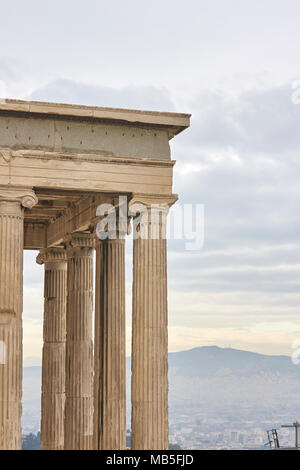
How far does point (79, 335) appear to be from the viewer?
214ft

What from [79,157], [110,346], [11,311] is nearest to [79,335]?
[110,346]

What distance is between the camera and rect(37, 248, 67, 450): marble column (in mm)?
72000

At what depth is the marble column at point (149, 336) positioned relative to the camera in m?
51.3

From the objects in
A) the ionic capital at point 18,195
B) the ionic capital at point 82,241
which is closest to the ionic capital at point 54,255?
the ionic capital at point 82,241

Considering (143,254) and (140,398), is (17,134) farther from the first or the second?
(140,398)

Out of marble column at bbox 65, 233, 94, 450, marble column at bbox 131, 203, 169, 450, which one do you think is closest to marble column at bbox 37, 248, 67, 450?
marble column at bbox 65, 233, 94, 450

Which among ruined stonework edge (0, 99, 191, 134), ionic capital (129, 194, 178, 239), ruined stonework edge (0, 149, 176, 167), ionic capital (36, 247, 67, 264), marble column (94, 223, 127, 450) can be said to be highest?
ruined stonework edge (0, 99, 191, 134)

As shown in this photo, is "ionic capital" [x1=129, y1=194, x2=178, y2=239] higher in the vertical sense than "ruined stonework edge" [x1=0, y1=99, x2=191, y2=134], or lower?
lower

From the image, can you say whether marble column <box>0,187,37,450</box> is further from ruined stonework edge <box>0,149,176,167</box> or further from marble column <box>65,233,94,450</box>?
marble column <box>65,233,94,450</box>

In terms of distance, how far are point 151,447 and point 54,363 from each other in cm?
2319

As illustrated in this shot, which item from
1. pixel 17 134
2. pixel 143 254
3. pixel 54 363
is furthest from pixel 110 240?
pixel 54 363

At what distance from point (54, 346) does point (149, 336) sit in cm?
2215

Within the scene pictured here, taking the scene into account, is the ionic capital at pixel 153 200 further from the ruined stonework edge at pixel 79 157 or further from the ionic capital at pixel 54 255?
the ionic capital at pixel 54 255

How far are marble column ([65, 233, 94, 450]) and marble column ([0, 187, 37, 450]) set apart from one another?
14575 millimetres
